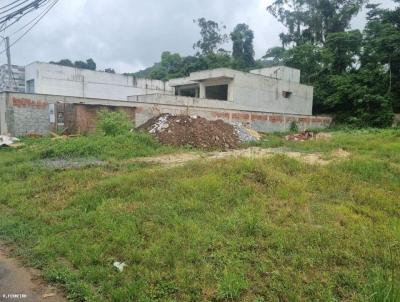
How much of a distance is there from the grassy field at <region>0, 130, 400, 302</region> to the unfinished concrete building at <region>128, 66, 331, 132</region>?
11.1 m

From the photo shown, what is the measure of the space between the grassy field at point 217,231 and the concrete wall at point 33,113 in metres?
7.86

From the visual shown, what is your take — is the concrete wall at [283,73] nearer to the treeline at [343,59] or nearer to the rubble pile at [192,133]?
the treeline at [343,59]

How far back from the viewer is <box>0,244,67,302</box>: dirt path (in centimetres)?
305

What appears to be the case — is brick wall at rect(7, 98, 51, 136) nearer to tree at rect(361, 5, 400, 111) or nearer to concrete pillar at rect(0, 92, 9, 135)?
concrete pillar at rect(0, 92, 9, 135)

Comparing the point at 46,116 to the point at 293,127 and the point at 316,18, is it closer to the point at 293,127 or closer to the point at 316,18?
the point at 293,127

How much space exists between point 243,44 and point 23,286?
42.7 metres

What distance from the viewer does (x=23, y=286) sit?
322cm

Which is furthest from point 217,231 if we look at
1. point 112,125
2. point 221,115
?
point 221,115

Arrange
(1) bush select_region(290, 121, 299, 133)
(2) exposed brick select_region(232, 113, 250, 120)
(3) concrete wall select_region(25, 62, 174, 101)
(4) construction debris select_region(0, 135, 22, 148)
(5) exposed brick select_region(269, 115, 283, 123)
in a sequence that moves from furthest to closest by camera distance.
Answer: (3) concrete wall select_region(25, 62, 174, 101), (1) bush select_region(290, 121, 299, 133), (5) exposed brick select_region(269, 115, 283, 123), (2) exposed brick select_region(232, 113, 250, 120), (4) construction debris select_region(0, 135, 22, 148)

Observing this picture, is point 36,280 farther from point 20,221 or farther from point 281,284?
point 281,284

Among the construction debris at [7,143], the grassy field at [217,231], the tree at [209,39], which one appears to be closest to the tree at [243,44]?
the tree at [209,39]

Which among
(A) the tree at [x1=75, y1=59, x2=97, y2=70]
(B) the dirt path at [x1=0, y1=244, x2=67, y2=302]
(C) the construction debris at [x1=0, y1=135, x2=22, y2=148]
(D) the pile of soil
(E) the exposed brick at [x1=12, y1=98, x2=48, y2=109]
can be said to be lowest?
(B) the dirt path at [x1=0, y1=244, x2=67, y2=302]

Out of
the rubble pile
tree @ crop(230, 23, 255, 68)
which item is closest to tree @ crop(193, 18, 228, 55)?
tree @ crop(230, 23, 255, 68)

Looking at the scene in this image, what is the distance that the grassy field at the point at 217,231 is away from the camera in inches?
120
